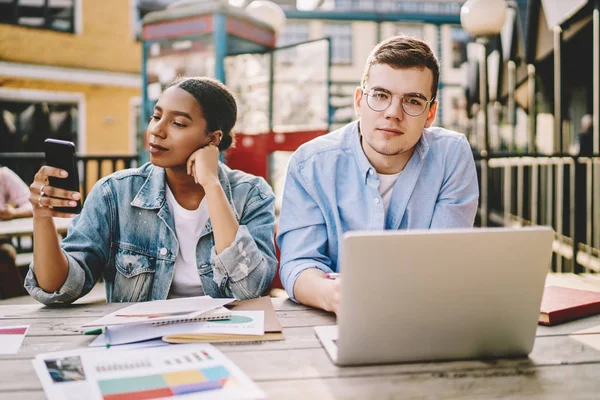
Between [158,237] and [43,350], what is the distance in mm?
618

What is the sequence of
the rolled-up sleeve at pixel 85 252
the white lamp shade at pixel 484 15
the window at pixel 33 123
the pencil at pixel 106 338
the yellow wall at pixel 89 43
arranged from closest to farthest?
the pencil at pixel 106 338 → the rolled-up sleeve at pixel 85 252 → the white lamp shade at pixel 484 15 → the yellow wall at pixel 89 43 → the window at pixel 33 123

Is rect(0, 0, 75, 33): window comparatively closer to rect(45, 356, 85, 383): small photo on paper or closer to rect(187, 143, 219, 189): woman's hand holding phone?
rect(187, 143, 219, 189): woman's hand holding phone

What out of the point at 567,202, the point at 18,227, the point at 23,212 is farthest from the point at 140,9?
the point at 18,227

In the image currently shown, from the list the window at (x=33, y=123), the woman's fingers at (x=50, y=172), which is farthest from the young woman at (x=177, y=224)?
the window at (x=33, y=123)

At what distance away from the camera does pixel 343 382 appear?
999 millimetres

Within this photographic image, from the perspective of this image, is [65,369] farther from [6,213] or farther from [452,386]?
[6,213]

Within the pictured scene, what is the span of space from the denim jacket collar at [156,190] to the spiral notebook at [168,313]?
434 mm

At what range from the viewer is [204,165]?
5.74 feet

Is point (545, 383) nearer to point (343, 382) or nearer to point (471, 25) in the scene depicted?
point (343, 382)

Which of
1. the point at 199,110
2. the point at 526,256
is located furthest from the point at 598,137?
the point at 526,256

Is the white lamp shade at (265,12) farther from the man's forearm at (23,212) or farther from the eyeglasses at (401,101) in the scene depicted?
the eyeglasses at (401,101)

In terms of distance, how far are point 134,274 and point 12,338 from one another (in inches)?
19.4

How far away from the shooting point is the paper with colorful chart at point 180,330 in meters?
1.21

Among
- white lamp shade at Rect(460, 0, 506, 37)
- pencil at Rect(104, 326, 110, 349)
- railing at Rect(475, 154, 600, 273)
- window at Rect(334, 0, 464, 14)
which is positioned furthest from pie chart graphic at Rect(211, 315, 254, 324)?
window at Rect(334, 0, 464, 14)
